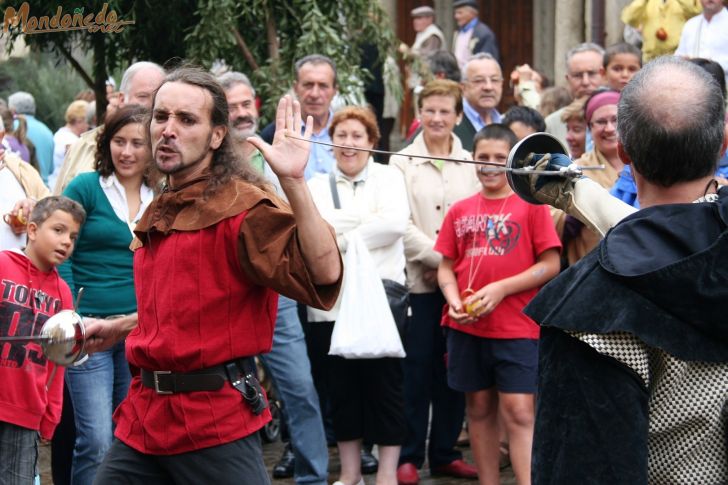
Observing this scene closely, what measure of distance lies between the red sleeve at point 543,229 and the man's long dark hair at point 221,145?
92.4 inches

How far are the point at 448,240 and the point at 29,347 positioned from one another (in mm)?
2350

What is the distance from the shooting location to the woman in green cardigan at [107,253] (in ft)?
18.7

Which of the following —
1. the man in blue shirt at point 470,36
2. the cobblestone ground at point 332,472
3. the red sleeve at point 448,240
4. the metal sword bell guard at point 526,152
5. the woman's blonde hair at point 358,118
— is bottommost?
the cobblestone ground at point 332,472

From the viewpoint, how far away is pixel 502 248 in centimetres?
638

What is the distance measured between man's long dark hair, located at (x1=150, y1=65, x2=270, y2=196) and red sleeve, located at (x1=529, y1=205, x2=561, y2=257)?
235cm

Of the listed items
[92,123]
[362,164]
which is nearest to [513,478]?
[362,164]

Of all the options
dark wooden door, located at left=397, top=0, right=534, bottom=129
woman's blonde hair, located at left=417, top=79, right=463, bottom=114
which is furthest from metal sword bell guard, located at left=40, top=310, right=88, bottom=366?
dark wooden door, located at left=397, top=0, right=534, bottom=129

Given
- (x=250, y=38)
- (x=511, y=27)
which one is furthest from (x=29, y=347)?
(x=511, y=27)

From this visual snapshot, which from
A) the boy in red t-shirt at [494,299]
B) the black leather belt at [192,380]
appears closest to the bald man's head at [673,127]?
the black leather belt at [192,380]

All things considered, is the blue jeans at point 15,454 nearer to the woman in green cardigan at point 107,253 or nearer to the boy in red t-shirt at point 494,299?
the woman in green cardigan at point 107,253

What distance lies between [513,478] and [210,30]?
330cm

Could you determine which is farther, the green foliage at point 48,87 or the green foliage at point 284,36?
the green foliage at point 48,87

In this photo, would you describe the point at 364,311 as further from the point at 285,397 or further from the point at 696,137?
the point at 696,137

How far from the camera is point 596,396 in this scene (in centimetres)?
236
